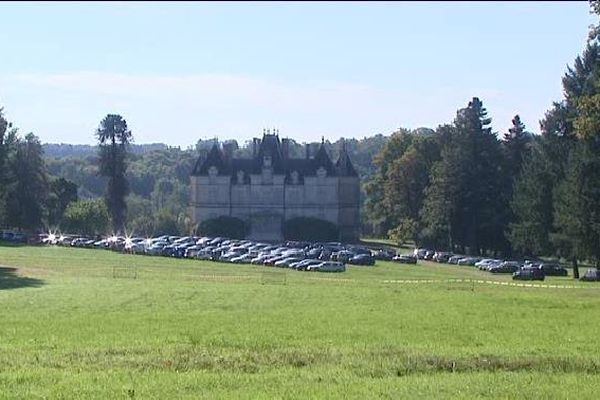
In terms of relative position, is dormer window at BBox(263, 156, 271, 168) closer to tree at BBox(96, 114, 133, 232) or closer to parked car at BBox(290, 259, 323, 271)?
tree at BBox(96, 114, 133, 232)

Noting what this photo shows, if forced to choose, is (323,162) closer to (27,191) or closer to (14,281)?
(27,191)

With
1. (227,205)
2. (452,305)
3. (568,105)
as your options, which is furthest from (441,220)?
(452,305)

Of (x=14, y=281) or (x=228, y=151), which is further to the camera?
(x=228, y=151)

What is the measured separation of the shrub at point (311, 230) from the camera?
128 metres

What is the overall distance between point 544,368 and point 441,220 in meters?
82.5

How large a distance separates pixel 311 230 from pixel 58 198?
102 ft

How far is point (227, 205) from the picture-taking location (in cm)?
13325

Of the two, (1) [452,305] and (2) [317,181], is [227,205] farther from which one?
(1) [452,305]

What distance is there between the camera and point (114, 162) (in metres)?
126

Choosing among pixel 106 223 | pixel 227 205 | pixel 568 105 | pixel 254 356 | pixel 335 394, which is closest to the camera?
pixel 335 394

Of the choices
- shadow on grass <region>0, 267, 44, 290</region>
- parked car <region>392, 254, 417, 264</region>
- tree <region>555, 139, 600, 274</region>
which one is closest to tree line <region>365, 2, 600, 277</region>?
tree <region>555, 139, 600, 274</region>

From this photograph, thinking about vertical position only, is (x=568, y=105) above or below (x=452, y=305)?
above

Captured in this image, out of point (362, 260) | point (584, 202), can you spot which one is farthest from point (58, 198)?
point (584, 202)

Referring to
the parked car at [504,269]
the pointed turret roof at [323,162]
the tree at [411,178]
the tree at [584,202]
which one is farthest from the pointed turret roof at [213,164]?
the tree at [584,202]
